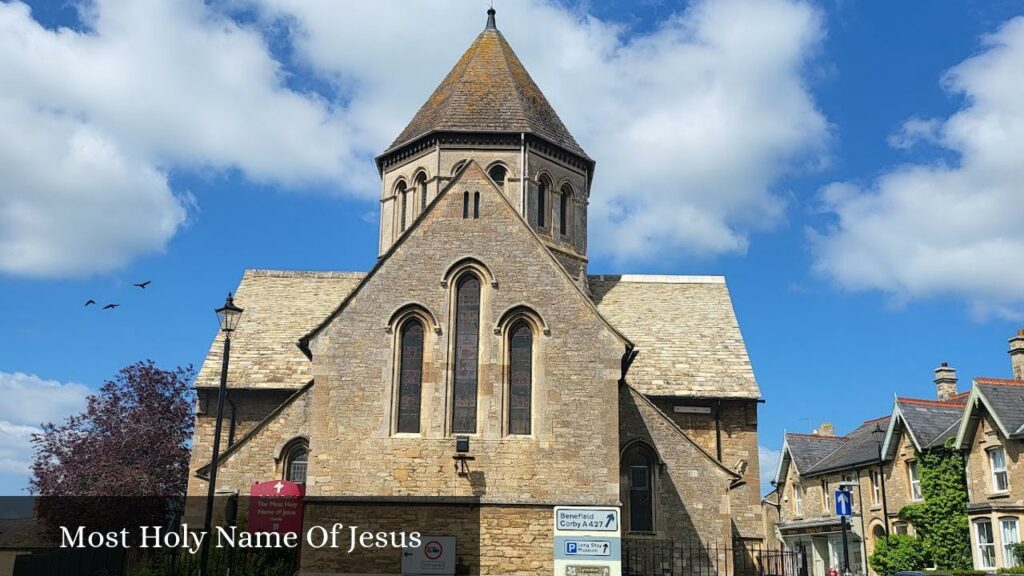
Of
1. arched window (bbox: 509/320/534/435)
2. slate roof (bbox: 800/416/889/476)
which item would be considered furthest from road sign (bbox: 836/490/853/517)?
slate roof (bbox: 800/416/889/476)

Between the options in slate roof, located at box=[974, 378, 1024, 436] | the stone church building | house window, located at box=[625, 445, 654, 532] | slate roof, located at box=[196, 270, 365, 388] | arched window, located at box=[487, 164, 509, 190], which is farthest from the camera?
arched window, located at box=[487, 164, 509, 190]

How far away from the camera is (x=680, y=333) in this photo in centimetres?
2953

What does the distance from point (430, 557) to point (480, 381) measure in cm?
397

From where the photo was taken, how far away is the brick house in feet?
92.5

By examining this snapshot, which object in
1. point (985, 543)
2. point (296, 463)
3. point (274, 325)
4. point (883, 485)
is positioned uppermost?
point (274, 325)

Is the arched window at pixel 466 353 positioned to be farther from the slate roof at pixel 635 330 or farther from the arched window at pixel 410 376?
the slate roof at pixel 635 330

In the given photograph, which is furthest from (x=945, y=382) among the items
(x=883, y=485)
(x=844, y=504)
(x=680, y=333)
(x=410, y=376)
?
(x=410, y=376)

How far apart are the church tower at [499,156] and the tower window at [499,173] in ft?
0.12

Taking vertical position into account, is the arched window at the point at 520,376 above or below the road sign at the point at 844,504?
above

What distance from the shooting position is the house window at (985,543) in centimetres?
2920

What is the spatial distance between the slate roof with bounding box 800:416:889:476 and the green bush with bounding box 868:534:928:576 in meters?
4.54

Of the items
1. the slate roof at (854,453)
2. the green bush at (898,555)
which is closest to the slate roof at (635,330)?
the green bush at (898,555)

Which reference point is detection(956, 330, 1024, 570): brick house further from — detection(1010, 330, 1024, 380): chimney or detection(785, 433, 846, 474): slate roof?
detection(785, 433, 846, 474): slate roof

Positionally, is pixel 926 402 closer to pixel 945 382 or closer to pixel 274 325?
pixel 945 382
